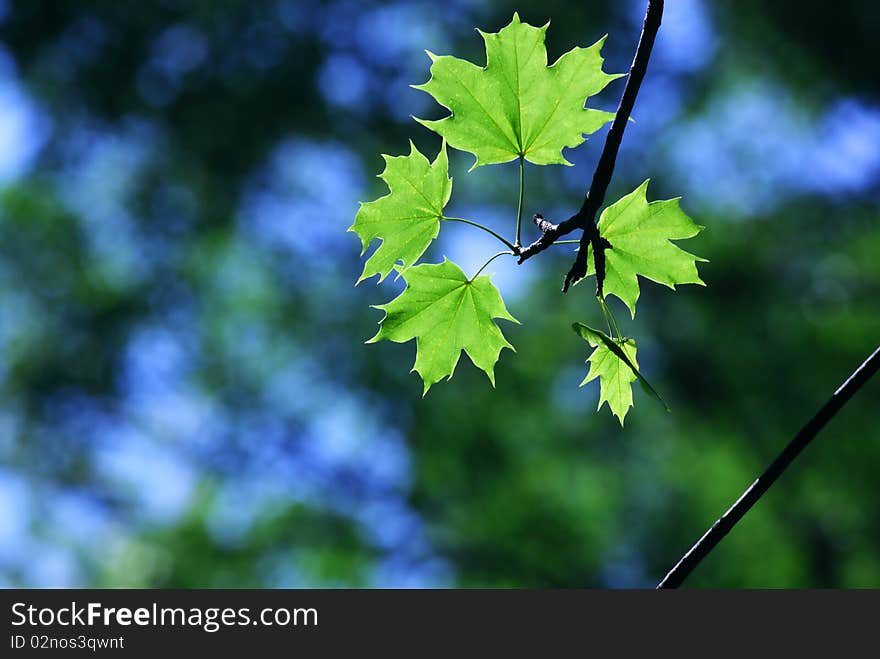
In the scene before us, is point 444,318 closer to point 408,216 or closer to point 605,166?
point 408,216

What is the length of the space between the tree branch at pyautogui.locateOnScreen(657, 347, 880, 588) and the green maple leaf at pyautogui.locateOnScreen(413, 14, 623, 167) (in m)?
0.44

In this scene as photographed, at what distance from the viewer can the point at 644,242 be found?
92 cm

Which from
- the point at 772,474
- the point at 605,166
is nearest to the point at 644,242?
the point at 605,166

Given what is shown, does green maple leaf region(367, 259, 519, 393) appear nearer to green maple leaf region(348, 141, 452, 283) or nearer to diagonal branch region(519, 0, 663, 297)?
green maple leaf region(348, 141, 452, 283)

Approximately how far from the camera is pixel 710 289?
21.8ft

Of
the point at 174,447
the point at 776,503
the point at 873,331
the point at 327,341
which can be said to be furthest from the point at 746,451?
the point at 174,447

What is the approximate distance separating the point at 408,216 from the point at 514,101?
0.61 ft

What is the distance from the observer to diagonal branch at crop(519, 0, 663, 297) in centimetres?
75

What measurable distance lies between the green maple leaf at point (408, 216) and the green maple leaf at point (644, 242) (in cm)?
20

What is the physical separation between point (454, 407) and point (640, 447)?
1487 mm

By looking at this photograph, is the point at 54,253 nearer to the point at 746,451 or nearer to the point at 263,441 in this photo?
the point at 263,441

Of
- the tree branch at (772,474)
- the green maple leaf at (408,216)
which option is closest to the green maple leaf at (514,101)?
the green maple leaf at (408,216)

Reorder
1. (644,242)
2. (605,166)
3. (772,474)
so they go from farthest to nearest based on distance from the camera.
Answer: (644,242), (605,166), (772,474)

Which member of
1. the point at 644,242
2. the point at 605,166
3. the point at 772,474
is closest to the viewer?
the point at 772,474
